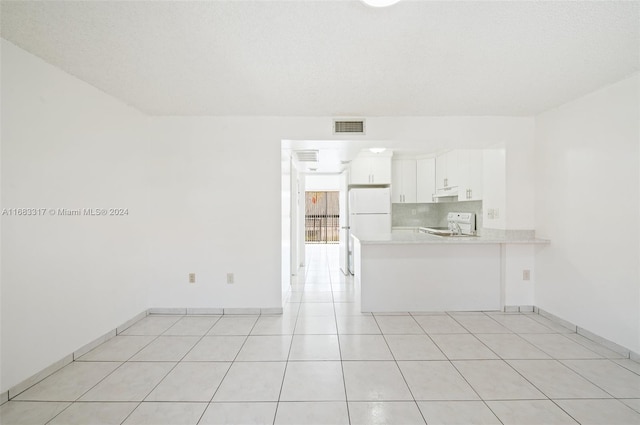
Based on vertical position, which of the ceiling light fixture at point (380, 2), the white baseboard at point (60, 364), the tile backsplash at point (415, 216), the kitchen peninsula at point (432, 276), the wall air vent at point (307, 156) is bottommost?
the white baseboard at point (60, 364)

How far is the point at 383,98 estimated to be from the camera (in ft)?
9.07

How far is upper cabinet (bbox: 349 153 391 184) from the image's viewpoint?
520cm

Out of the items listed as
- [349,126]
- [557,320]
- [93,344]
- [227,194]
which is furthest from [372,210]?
[93,344]

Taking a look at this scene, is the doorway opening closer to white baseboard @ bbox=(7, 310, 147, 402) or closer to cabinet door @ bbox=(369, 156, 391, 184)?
cabinet door @ bbox=(369, 156, 391, 184)

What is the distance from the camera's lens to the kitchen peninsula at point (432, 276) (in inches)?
135

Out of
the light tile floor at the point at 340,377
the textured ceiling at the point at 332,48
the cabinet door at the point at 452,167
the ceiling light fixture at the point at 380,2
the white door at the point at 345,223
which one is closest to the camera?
the ceiling light fixture at the point at 380,2

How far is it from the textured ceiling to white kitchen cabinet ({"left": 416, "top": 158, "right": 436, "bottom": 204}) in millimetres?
2793

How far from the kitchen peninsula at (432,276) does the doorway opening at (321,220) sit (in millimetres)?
7072

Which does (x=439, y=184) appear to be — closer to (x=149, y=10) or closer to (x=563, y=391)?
(x=563, y=391)

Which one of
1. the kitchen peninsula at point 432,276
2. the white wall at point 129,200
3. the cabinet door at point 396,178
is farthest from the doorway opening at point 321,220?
the white wall at point 129,200

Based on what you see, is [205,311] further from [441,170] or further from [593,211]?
[441,170]

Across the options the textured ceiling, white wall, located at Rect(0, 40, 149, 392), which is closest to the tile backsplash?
the textured ceiling

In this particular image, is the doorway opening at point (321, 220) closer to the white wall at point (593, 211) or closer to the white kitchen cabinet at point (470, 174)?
the white kitchen cabinet at point (470, 174)

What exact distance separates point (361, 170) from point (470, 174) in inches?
71.5
